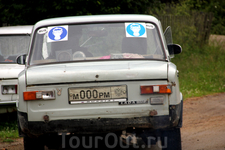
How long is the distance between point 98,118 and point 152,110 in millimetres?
573

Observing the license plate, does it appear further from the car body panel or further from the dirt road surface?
the dirt road surface

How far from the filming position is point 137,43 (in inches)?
169

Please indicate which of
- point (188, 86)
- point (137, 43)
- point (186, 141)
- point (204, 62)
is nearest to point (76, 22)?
point (137, 43)

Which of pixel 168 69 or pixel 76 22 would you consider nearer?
pixel 168 69

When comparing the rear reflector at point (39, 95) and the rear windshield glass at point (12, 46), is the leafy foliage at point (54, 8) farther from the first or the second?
the rear reflector at point (39, 95)

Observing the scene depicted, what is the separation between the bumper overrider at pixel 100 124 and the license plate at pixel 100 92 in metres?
0.23

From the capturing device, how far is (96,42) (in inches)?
174

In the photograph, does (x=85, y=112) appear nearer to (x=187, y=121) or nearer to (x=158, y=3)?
(x=187, y=121)

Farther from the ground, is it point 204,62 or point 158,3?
point 158,3

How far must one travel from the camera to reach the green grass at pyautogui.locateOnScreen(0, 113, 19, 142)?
6017 mm

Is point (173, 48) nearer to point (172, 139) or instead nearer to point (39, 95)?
point (172, 139)

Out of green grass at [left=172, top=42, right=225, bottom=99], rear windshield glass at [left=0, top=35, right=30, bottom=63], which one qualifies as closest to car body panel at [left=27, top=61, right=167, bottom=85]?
rear windshield glass at [left=0, top=35, right=30, bottom=63]

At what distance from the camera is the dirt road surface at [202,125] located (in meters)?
5.08

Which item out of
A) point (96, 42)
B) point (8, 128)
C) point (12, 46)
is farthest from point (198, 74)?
point (96, 42)
